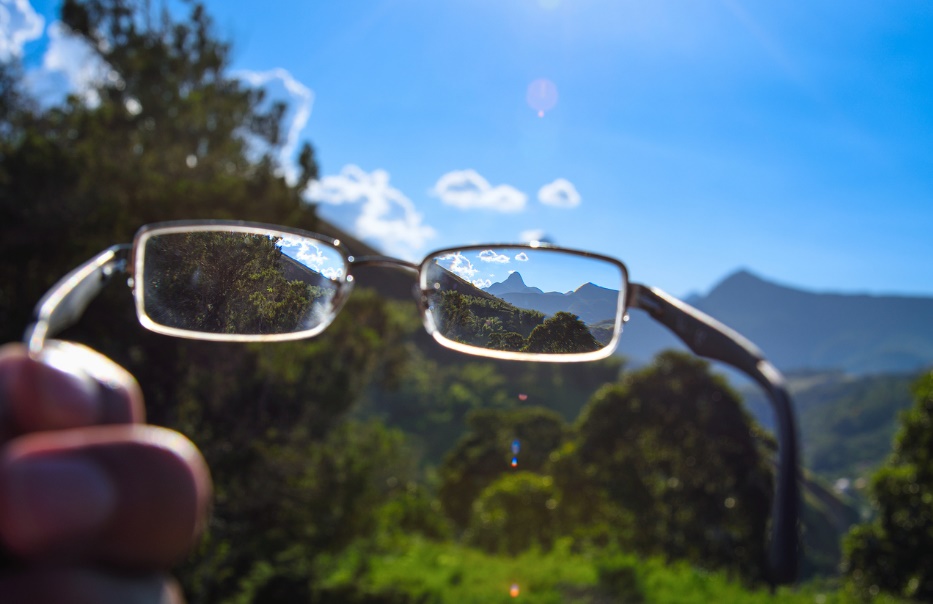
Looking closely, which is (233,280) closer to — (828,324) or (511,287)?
(511,287)

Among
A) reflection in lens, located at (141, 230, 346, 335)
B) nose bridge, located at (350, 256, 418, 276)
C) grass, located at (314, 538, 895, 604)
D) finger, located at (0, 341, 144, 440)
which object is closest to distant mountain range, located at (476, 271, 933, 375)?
grass, located at (314, 538, 895, 604)

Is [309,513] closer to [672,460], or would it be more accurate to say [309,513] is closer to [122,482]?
[672,460]

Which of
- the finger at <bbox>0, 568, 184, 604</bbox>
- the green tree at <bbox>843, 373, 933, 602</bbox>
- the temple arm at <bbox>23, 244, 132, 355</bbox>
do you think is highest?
the temple arm at <bbox>23, 244, 132, 355</bbox>

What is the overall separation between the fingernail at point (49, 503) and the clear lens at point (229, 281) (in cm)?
90

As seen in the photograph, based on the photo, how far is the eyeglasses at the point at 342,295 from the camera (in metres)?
1.15

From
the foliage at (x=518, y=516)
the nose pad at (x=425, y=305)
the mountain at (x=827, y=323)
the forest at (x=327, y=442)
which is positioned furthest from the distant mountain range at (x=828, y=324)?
the nose pad at (x=425, y=305)

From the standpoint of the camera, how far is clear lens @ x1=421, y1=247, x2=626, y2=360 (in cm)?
154

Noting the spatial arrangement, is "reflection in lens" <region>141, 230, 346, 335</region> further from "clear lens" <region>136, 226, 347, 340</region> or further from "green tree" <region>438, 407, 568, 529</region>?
"green tree" <region>438, 407, 568, 529</region>

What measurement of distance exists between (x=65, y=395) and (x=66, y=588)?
0.12m

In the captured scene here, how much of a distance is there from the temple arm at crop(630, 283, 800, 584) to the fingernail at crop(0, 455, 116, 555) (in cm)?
55

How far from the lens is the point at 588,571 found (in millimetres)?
9125

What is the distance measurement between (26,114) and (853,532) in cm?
1322

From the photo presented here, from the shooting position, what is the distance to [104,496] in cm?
41

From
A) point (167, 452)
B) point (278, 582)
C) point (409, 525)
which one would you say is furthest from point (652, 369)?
point (167, 452)
